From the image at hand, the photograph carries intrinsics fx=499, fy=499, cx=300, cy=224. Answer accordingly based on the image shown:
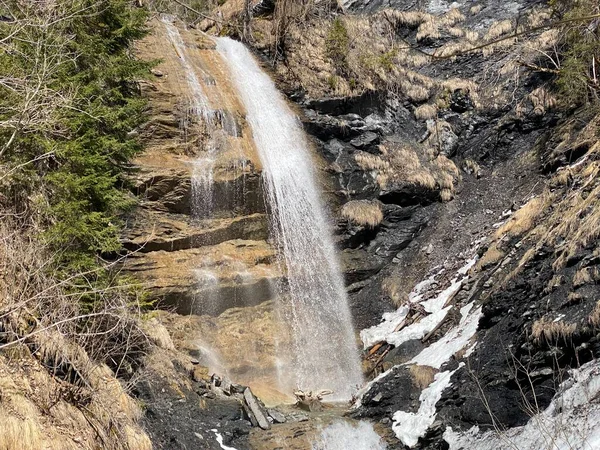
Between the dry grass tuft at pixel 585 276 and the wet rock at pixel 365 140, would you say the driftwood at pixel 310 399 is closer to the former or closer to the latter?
the dry grass tuft at pixel 585 276

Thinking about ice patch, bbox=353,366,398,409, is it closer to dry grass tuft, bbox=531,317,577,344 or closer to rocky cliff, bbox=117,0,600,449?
rocky cliff, bbox=117,0,600,449

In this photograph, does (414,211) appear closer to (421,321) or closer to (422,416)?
(421,321)

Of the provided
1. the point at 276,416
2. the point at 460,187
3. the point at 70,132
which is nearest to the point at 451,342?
the point at 276,416

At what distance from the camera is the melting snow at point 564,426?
4.51 meters

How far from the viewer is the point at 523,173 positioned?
15.6 meters

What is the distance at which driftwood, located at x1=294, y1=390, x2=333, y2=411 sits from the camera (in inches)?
418

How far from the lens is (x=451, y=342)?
9.98m

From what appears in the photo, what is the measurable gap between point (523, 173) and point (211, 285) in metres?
10.2

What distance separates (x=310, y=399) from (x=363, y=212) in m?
5.92

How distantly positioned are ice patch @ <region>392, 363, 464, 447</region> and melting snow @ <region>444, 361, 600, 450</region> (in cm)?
89

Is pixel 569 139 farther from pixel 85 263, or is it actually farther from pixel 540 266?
pixel 85 263

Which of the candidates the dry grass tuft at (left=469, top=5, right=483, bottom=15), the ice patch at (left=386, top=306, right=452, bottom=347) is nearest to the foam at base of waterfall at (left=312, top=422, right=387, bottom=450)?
the ice patch at (left=386, top=306, right=452, bottom=347)

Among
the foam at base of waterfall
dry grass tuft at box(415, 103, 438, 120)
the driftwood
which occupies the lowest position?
the driftwood

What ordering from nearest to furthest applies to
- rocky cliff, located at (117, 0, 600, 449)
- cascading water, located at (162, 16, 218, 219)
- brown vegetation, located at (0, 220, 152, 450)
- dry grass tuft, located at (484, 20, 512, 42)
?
brown vegetation, located at (0, 220, 152, 450)
rocky cliff, located at (117, 0, 600, 449)
cascading water, located at (162, 16, 218, 219)
dry grass tuft, located at (484, 20, 512, 42)
